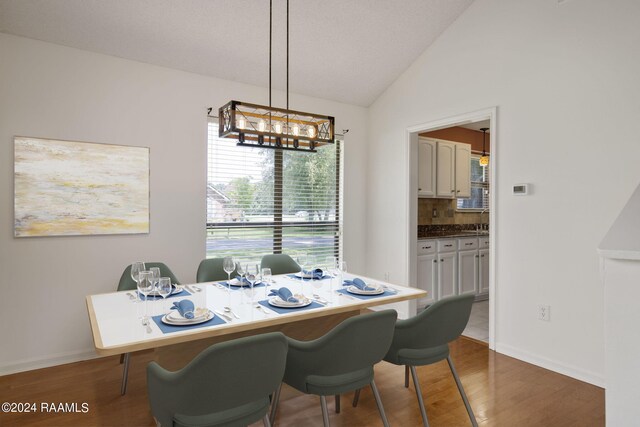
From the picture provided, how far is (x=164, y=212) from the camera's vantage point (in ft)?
12.6

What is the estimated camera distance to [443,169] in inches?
219

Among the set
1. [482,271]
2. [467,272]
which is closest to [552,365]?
[467,272]

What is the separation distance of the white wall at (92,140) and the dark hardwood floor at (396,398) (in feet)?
1.29

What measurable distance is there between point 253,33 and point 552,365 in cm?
383

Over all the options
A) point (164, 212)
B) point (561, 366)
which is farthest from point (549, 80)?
point (164, 212)

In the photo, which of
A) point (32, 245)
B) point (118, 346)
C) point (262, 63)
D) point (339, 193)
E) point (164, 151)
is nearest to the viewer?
point (118, 346)

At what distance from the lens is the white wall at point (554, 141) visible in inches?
117

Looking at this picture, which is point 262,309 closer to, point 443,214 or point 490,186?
point 490,186

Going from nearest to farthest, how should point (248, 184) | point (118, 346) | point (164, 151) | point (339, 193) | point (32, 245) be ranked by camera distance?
point (118, 346), point (32, 245), point (164, 151), point (248, 184), point (339, 193)

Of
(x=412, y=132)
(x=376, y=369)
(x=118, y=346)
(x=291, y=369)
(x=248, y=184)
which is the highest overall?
(x=412, y=132)

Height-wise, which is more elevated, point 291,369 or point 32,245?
point 32,245

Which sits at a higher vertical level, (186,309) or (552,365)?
(186,309)

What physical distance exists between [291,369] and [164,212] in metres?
2.36

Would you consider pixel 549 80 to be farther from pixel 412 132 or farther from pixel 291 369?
pixel 291 369
